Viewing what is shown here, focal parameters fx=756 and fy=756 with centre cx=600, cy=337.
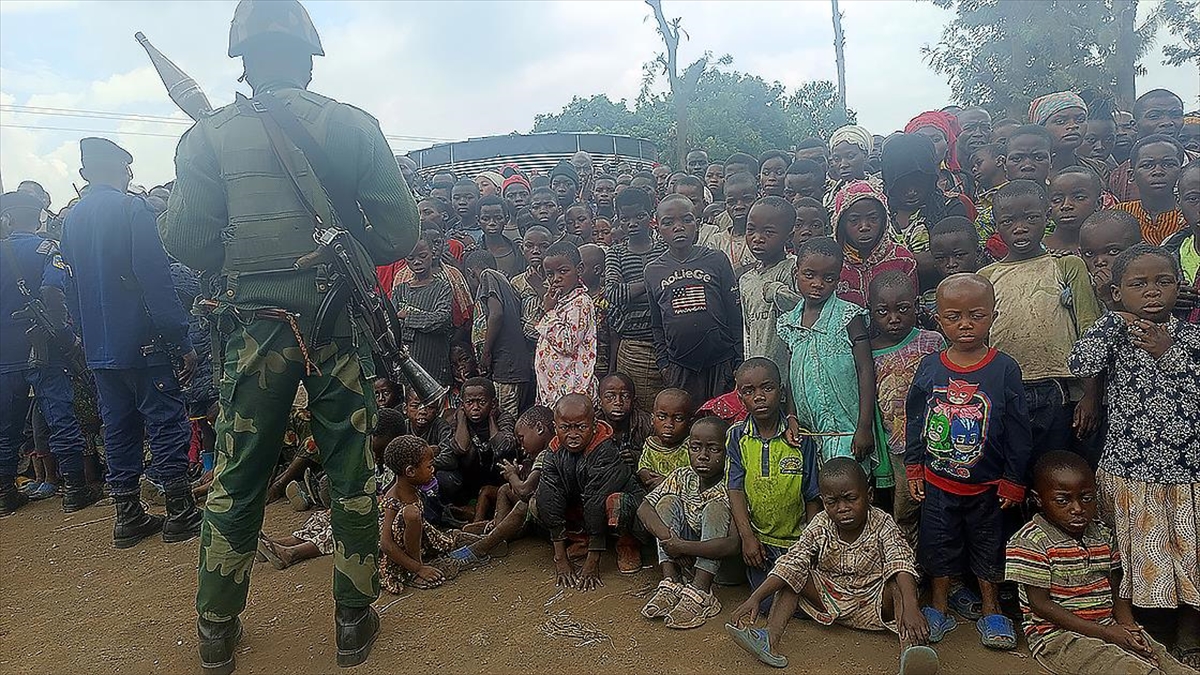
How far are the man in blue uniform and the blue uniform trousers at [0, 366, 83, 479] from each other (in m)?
1.18

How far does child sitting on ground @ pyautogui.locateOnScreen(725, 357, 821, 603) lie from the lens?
11.3ft

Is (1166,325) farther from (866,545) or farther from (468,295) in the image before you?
(468,295)

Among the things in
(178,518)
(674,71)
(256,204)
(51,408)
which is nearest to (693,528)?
(256,204)

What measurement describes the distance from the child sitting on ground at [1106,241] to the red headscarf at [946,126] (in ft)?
8.50

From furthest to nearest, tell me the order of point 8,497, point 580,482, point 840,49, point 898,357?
point 840,49, point 8,497, point 580,482, point 898,357

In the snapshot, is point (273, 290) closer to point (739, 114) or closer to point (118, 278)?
point (118, 278)

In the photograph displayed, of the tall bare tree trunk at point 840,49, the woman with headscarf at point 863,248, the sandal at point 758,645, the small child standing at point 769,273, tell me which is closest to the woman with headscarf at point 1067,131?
the woman with headscarf at point 863,248

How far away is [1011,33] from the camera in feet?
50.6

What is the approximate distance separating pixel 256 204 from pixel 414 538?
1911mm

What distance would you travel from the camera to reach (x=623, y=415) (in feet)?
14.1

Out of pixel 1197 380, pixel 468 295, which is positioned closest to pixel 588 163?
pixel 468 295

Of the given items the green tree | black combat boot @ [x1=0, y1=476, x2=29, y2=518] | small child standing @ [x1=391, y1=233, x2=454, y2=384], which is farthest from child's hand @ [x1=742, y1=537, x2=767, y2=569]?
the green tree

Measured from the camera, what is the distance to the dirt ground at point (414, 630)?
2.98m

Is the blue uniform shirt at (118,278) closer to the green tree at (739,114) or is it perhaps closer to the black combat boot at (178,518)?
the black combat boot at (178,518)
